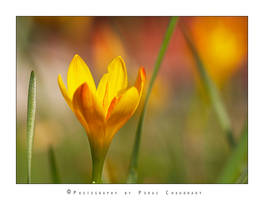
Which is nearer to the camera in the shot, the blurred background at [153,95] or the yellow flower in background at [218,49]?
the blurred background at [153,95]

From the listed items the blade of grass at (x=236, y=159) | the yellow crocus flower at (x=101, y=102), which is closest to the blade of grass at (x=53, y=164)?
the yellow crocus flower at (x=101, y=102)

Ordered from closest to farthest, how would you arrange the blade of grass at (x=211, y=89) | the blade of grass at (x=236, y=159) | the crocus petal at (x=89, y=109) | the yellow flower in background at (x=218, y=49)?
the crocus petal at (x=89, y=109), the blade of grass at (x=236, y=159), the blade of grass at (x=211, y=89), the yellow flower in background at (x=218, y=49)

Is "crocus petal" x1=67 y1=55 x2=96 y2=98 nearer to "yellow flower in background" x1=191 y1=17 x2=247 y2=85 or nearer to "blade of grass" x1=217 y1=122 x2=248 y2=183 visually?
"blade of grass" x1=217 y1=122 x2=248 y2=183

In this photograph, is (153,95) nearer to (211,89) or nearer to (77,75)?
(211,89)

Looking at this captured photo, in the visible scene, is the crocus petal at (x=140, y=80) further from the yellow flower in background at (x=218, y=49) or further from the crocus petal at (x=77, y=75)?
the yellow flower in background at (x=218, y=49)

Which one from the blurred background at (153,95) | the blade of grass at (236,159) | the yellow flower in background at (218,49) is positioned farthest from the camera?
the yellow flower in background at (218,49)

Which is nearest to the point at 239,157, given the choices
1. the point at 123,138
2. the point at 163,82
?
the point at 123,138
